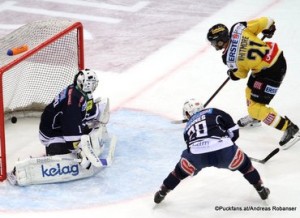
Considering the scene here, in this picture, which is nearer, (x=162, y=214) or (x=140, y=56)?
(x=162, y=214)

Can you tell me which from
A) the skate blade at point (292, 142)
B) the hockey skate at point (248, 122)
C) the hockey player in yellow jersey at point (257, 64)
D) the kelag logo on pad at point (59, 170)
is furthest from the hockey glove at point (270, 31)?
the kelag logo on pad at point (59, 170)

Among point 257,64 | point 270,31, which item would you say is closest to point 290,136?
point 257,64

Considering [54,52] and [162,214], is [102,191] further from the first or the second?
[54,52]

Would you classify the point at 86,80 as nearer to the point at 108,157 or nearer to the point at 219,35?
the point at 108,157

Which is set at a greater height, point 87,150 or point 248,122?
point 87,150

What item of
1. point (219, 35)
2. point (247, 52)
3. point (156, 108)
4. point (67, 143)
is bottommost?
point (156, 108)

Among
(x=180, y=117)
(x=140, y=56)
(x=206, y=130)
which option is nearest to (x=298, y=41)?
(x=140, y=56)

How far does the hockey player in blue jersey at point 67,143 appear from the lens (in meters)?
4.95

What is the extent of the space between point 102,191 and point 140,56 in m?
2.34

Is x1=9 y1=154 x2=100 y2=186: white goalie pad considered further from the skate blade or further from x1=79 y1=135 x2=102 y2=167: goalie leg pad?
the skate blade

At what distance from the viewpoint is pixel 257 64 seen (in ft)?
17.4

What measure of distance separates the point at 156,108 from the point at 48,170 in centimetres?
136

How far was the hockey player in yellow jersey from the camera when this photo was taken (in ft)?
17.3

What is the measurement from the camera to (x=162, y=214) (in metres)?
4.68
